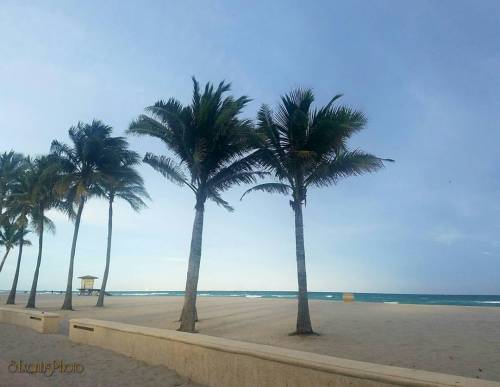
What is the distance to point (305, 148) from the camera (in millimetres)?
13086

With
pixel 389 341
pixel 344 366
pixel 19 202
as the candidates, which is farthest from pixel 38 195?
pixel 344 366

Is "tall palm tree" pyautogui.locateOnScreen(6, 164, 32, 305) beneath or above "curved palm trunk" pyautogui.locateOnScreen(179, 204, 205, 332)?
above

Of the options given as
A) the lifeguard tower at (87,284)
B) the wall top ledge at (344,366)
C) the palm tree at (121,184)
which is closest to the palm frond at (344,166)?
the wall top ledge at (344,366)

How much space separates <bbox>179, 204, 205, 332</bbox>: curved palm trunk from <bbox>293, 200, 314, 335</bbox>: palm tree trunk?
3271 mm

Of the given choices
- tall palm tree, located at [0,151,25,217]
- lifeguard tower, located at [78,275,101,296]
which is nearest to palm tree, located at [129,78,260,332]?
tall palm tree, located at [0,151,25,217]

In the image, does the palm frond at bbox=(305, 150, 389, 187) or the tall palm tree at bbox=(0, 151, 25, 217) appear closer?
the palm frond at bbox=(305, 150, 389, 187)

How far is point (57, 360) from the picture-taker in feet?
24.5

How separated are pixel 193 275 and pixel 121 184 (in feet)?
48.2

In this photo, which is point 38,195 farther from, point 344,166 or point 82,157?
point 344,166

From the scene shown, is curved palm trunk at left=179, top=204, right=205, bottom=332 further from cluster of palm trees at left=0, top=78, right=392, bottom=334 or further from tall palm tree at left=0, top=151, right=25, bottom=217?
tall palm tree at left=0, top=151, right=25, bottom=217

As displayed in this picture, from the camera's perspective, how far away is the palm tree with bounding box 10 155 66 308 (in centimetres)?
2370

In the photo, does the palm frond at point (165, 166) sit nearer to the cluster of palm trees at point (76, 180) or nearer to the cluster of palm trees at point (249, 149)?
the cluster of palm trees at point (249, 149)

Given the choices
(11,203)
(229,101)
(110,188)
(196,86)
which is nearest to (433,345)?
(229,101)

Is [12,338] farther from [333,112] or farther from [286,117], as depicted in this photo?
[333,112]
